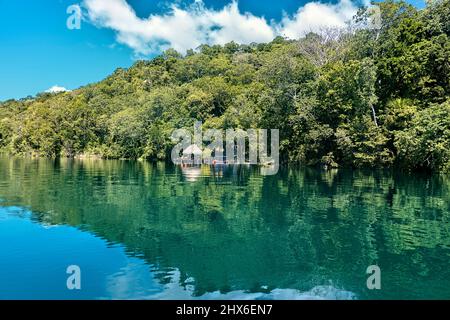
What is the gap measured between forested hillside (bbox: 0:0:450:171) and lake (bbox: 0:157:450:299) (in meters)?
19.3

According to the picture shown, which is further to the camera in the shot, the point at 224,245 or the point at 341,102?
the point at 341,102

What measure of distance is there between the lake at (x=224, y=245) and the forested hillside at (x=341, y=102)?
19.3 metres

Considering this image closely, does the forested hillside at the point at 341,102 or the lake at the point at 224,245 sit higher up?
the forested hillside at the point at 341,102

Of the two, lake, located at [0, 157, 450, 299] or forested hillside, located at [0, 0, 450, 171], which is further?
forested hillside, located at [0, 0, 450, 171]

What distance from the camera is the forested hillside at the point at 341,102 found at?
4241cm

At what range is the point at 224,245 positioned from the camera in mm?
13820

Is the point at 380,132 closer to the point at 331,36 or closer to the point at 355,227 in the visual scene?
the point at 331,36

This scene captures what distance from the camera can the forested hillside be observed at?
42406mm

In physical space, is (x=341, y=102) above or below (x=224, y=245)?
above

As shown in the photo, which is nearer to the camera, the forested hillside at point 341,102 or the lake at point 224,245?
the lake at point 224,245

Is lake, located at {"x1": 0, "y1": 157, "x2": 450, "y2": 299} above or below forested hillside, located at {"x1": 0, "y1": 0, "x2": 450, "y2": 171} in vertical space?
below

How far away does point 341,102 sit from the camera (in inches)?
1973

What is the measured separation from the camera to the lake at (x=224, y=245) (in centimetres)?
990

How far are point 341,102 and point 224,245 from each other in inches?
1599
